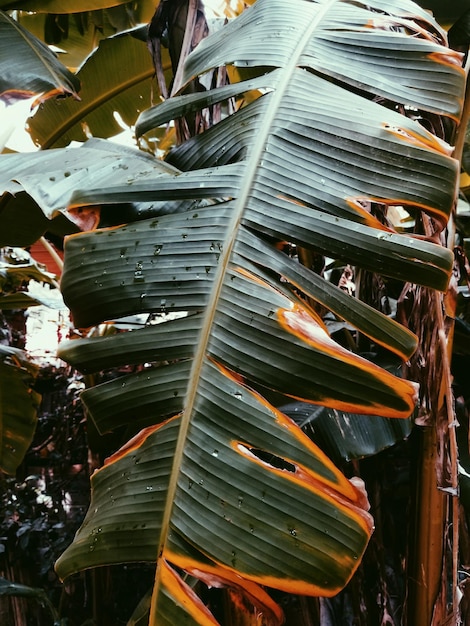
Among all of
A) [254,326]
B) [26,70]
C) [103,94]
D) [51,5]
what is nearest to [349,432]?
[254,326]

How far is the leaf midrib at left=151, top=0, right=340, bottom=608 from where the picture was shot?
0.40m

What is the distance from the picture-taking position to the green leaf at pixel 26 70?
0.88 metres

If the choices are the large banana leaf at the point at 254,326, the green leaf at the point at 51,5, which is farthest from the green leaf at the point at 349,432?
the green leaf at the point at 51,5

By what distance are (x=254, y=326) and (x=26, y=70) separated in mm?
734

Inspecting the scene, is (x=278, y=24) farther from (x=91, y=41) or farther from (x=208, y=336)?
(x=91, y=41)

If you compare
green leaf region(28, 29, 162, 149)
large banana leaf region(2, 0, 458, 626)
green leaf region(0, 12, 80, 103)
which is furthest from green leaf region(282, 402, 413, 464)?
green leaf region(28, 29, 162, 149)

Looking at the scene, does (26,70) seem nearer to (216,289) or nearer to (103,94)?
(103,94)

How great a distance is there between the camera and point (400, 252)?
479mm

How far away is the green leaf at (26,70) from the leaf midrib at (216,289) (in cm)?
46

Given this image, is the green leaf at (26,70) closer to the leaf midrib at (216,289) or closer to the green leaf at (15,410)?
the leaf midrib at (216,289)

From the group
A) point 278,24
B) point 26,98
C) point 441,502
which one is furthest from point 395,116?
point 26,98

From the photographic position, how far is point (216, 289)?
1.56 ft

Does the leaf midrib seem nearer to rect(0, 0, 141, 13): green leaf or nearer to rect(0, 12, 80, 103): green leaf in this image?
rect(0, 12, 80, 103): green leaf

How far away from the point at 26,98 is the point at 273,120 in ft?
1.74
